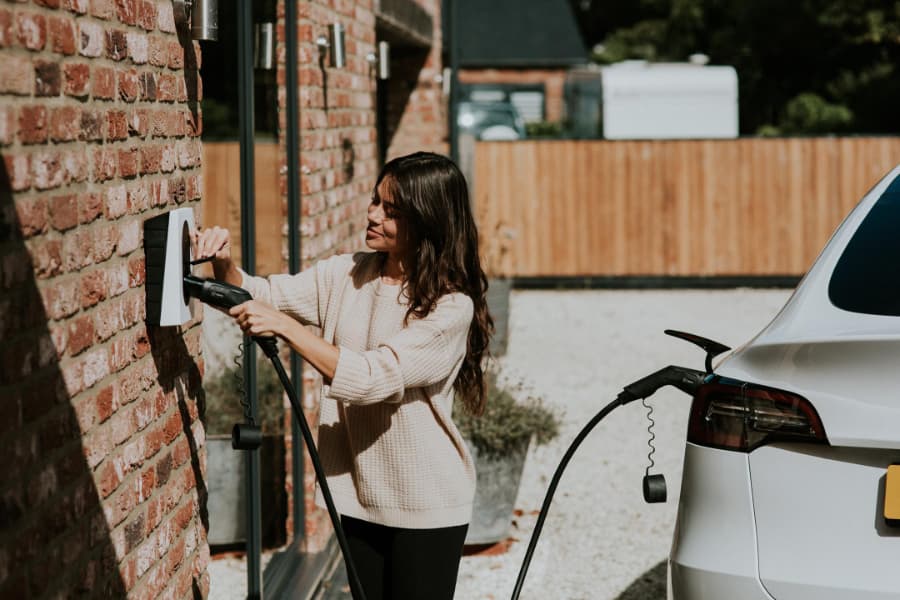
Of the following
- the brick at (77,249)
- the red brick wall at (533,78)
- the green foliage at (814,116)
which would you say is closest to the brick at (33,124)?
the brick at (77,249)

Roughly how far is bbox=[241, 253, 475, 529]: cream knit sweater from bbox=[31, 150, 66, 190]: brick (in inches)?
38.3

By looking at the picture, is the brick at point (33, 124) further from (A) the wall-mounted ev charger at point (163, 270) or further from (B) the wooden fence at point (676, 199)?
(B) the wooden fence at point (676, 199)

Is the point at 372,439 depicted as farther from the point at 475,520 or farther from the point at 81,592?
the point at 475,520

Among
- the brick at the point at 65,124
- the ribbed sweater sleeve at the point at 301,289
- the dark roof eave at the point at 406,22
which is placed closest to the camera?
the brick at the point at 65,124

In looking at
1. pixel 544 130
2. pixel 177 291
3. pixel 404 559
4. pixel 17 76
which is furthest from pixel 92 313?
pixel 544 130

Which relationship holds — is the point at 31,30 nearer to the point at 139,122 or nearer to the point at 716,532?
the point at 139,122

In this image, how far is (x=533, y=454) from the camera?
322 inches

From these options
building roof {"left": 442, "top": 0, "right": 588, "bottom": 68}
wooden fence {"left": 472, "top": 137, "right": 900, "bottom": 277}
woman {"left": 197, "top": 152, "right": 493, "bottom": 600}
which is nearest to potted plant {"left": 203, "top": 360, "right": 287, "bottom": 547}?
woman {"left": 197, "top": 152, "right": 493, "bottom": 600}

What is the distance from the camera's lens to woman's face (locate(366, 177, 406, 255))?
331cm

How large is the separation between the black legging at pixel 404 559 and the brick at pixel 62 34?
1487 millimetres

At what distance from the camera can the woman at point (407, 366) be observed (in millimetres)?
3277

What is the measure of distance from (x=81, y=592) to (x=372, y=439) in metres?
0.99

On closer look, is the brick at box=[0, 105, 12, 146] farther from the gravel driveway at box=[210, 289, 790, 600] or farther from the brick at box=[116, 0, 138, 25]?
the gravel driveway at box=[210, 289, 790, 600]

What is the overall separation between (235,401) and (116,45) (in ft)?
6.73
